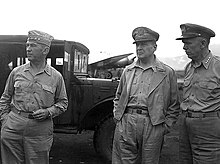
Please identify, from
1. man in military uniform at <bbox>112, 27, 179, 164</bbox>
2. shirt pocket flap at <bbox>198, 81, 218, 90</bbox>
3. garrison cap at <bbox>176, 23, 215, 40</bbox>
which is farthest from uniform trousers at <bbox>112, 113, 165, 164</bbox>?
garrison cap at <bbox>176, 23, 215, 40</bbox>

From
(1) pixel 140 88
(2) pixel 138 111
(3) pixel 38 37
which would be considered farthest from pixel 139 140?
(3) pixel 38 37

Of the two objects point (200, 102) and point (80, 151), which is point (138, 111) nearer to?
point (200, 102)

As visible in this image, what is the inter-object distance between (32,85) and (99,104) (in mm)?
2231

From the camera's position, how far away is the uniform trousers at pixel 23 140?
296cm

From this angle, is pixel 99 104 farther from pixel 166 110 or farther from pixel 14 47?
pixel 166 110

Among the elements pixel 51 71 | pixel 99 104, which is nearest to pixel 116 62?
pixel 99 104

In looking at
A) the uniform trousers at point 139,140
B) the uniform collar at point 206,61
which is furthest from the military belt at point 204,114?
the uniform collar at point 206,61

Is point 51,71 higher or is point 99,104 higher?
point 51,71

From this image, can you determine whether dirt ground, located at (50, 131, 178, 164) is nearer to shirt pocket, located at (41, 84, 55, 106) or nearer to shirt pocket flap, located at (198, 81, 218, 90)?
shirt pocket, located at (41, 84, 55, 106)

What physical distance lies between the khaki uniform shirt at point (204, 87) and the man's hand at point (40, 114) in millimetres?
1304

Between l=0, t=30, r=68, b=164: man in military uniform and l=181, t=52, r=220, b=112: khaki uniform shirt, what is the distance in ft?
4.10

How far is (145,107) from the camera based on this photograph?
9.99ft

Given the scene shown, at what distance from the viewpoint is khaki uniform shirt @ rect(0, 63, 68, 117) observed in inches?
118

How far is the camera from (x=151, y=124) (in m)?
3.02
